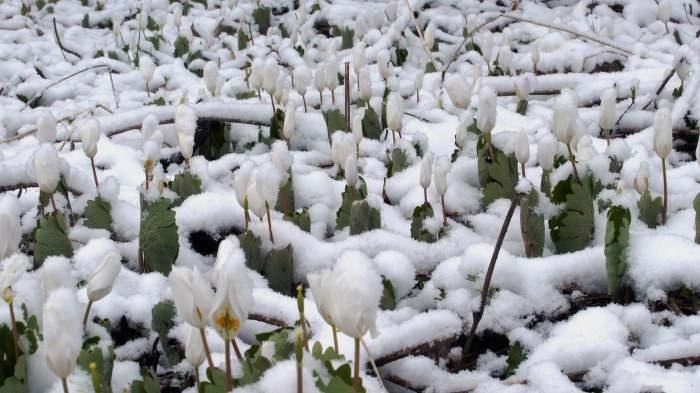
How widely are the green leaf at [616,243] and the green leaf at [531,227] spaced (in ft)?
0.65

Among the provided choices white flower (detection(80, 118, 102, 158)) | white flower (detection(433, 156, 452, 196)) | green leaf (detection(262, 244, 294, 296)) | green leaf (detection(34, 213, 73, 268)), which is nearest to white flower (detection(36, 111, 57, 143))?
white flower (detection(80, 118, 102, 158))

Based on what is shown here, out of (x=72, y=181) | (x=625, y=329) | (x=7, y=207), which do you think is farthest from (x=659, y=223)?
(x=72, y=181)

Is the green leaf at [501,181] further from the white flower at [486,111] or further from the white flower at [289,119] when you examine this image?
the white flower at [289,119]

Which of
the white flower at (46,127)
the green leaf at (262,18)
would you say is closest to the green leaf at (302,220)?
the white flower at (46,127)

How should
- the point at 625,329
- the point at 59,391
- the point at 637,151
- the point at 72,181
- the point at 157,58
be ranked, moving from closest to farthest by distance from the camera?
the point at 59,391
the point at 625,329
the point at 72,181
the point at 637,151
the point at 157,58

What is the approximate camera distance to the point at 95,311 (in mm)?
1171

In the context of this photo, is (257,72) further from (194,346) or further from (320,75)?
(194,346)

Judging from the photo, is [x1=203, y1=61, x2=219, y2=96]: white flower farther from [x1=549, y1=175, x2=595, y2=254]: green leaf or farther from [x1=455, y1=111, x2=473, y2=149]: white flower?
[x1=549, y1=175, x2=595, y2=254]: green leaf

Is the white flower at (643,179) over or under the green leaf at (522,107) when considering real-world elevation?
over

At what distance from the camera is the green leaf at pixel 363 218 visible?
1486 millimetres

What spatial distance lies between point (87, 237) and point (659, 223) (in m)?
1.31

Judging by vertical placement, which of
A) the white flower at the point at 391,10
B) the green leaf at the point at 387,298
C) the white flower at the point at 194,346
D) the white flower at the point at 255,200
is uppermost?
the white flower at the point at 194,346

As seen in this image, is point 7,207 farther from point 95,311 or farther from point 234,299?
point 234,299

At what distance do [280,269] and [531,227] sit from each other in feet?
1.75
